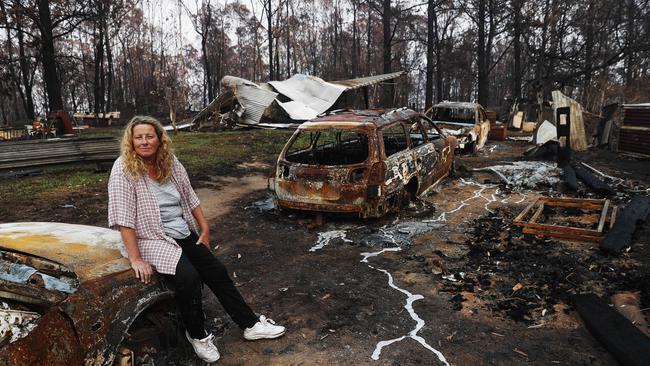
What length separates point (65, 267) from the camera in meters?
2.17

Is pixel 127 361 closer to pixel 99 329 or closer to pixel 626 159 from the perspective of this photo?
pixel 99 329

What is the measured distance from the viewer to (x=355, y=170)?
567 centimetres

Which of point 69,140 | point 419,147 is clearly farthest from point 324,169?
point 69,140

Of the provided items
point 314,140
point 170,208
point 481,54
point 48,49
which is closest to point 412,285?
point 170,208

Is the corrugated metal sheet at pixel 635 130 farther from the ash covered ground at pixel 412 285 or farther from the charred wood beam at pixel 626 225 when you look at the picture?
the charred wood beam at pixel 626 225

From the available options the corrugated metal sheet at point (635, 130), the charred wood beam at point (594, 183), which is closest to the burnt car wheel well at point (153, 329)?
the charred wood beam at point (594, 183)

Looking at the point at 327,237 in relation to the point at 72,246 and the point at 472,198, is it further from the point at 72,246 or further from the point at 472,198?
the point at 72,246

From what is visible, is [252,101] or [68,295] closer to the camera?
[68,295]

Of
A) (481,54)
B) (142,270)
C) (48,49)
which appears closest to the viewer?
(142,270)

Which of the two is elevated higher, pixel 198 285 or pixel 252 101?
pixel 252 101

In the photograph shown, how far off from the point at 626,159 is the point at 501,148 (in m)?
3.76

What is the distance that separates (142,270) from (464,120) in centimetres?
1192

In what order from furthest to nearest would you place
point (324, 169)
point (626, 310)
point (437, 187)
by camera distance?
point (437, 187), point (324, 169), point (626, 310)

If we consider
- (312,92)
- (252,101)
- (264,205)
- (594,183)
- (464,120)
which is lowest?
(264,205)
